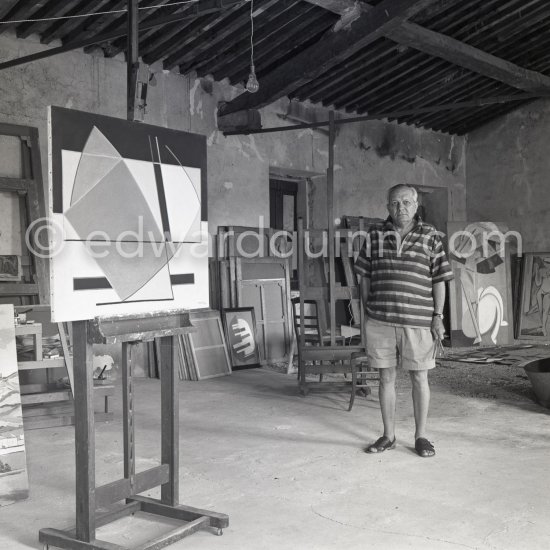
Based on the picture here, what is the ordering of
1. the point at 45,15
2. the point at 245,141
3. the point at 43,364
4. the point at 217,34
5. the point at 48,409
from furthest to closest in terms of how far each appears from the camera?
1. the point at 245,141
2. the point at 217,34
3. the point at 45,15
4. the point at 48,409
5. the point at 43,364

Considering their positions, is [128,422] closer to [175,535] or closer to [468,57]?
[175,535]

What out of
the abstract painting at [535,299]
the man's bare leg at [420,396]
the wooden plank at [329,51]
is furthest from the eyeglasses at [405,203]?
the abstract painting at [535,299]

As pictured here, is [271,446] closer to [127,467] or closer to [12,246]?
[127,467]

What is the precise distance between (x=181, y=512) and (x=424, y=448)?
168 cm

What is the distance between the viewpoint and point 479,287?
30.6 ft

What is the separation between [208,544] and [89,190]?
1.55m

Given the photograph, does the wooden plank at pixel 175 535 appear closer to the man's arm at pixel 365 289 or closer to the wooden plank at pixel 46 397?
the man's arm at pixel 365 289

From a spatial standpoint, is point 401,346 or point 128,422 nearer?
point 128,422

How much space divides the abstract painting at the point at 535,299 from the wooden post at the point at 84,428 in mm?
8498

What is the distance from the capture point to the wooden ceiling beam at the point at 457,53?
673 cm

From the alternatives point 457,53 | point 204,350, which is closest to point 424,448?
→ point 204,350

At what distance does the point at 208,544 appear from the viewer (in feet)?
9.10

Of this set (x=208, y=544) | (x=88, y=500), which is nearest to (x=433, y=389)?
(x=208, y=544)

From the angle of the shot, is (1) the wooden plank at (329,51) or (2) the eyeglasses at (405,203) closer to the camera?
(2) the eyeglasses at (405,203)
